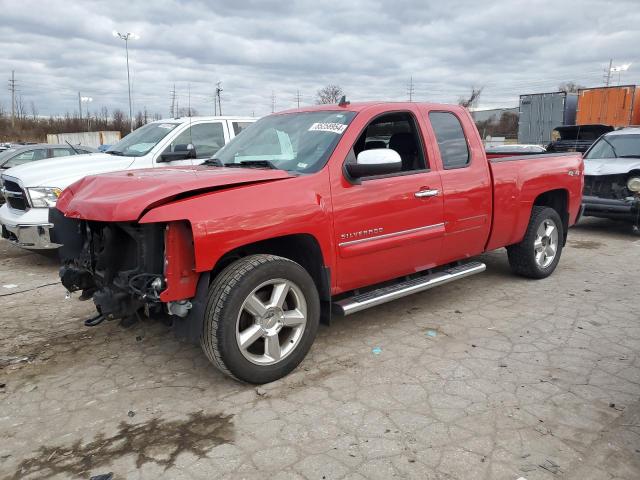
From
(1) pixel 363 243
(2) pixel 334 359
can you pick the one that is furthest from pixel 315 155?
(2) pixel 334 359

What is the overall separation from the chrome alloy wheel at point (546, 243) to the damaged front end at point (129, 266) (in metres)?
4.13

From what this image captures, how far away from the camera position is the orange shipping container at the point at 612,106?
1833cm

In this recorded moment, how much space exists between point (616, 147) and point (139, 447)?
997 centimetres

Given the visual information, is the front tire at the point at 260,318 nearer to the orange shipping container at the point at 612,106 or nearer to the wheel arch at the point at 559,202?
the wheel arch at the point at 559,202

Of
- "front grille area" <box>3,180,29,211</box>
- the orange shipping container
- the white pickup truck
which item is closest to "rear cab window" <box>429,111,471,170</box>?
the white pickup truck

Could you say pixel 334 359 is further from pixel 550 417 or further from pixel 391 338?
pixel 550 417

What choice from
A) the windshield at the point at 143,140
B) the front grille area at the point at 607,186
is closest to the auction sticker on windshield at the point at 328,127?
the windshield at the point at 143,140

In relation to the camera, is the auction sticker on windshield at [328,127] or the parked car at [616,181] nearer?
the auction sticker on windshield at [328,127]

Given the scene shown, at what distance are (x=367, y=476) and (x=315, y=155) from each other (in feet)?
7.38

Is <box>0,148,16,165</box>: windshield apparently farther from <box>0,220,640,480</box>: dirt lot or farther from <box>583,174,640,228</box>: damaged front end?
<box>583,174,640,228</box>: damaged front end

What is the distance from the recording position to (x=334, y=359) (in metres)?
3.81

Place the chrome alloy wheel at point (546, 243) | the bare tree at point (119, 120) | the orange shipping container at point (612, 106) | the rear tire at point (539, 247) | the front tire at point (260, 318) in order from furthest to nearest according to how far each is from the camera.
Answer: the bare tree at point (119, 120), the orange shipping container at point (612, 106), the chrome alloy wheel at point (546, 243), the rear tire at point (539, 247), the front tire at point (260, 318)

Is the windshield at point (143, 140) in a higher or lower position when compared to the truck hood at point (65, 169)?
higher

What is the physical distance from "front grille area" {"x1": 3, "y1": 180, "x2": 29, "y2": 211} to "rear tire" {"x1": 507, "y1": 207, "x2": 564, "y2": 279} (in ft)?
19.4
